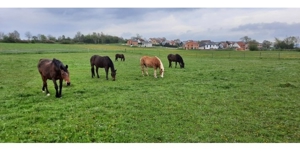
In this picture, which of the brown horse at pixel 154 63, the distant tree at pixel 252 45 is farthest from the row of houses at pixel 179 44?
the brown horse at pixel 154 63

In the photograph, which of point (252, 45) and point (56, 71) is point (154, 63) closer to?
point (56, 71)

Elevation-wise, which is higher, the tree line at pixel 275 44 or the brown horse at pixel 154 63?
the tree line at pixel 275 44

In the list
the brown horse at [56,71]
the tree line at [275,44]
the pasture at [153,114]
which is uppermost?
the tree line at [275,44]

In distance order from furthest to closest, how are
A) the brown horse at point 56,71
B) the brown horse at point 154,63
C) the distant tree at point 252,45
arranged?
the distant tree at point 252,45
the brown horse at point 154,63
the brown horse at point 56,71

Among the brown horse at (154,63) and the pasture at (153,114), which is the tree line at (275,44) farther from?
the pasture at (153,114)

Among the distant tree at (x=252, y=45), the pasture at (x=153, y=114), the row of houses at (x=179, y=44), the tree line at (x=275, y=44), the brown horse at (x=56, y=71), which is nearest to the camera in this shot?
the pasture at (x=153, y=114)

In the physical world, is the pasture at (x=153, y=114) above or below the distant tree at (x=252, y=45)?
below

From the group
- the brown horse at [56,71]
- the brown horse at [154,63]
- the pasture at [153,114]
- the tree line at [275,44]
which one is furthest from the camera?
the tree line at [275,44]

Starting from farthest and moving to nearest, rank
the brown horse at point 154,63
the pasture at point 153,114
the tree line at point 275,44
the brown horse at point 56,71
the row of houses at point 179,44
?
the row of houses at point 179,44
the tree line at point 275,44
the brown horse at point 154,63
the brown horse at point 56,71
the pasture at point 153,114

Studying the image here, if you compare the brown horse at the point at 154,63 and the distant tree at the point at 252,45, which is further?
the distant tree at the point at 252,45

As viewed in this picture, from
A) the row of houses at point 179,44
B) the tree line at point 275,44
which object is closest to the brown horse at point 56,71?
the row of houses at point 179,44

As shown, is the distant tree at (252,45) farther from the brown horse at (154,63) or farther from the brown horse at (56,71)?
the brown horse at (56,71)

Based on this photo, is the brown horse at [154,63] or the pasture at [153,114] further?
the brown horse at [154,63]

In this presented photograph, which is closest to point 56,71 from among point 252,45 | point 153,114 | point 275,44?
point 153,114
